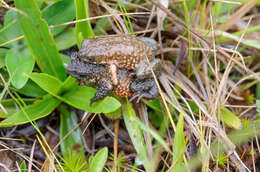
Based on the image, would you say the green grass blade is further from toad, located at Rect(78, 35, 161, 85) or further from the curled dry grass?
toad, located at Rect(78, 35, 161, 85)

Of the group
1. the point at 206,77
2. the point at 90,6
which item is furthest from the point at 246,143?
the point at 90,6

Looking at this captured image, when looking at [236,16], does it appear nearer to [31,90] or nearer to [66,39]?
[66,39]

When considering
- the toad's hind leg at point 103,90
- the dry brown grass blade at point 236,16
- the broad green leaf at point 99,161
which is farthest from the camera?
the dry brown grass blade at point 236,16

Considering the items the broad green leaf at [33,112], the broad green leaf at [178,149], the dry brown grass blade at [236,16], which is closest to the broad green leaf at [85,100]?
the broad green leaf at [33,112]

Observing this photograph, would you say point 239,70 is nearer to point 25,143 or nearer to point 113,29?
point 113,29

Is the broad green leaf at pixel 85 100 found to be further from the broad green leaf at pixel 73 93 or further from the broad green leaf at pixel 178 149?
the broad green leaf at pixel 178 149

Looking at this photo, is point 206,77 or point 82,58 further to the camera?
point 206,77
